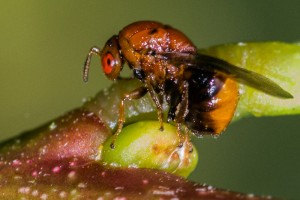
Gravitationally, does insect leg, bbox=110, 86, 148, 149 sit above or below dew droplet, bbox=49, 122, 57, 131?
above

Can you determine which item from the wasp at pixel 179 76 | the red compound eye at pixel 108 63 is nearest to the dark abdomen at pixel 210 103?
the wasp at pixel 179 76

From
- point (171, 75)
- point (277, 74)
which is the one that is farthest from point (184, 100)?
point (277, 74)

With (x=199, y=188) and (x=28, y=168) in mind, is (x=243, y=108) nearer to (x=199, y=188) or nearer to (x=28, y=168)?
(x=199, y=188)

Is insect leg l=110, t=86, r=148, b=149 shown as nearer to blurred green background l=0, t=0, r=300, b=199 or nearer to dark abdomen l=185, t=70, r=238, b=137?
dark abdomen l=185, t=70, r=238, b=137

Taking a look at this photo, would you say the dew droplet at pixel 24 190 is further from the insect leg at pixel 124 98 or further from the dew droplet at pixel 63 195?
the insect leg at pixel 124 98

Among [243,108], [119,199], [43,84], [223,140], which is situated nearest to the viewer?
[119,199]

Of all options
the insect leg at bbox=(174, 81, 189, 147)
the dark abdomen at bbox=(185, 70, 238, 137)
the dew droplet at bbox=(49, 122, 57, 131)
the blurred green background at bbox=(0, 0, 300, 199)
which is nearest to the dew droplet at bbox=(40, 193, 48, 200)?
the dew droplet at bbox=(49, 122, 57, 131)

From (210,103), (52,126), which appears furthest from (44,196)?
(210,103)
